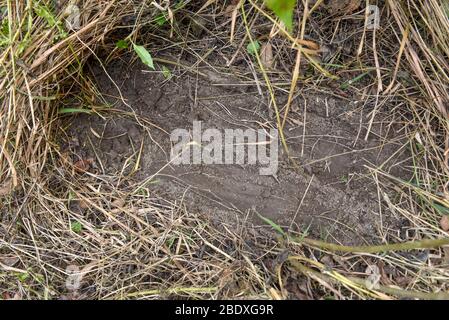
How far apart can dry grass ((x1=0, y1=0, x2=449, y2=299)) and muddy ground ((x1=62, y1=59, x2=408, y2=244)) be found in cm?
4

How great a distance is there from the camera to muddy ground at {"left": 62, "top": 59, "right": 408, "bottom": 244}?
4.99 ft

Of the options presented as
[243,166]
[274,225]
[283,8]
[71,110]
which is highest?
[283,8]

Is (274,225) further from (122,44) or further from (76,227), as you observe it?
(122,44)

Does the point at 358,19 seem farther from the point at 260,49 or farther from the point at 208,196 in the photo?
the point at 208,196

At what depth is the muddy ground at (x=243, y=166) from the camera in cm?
152

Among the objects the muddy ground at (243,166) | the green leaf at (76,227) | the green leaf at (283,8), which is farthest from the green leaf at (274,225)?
Result: the green leaf at (283,8)

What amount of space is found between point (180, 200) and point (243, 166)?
0.77 feet

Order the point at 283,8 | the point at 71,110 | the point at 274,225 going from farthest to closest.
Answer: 1. the point at 71,110
2. the point at 274,225
3. the point at 283,8

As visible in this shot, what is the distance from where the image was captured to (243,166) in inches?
62.3

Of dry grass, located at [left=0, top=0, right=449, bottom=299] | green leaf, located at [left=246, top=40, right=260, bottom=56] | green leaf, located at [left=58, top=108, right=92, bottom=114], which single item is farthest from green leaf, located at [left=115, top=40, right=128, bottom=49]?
green leaf, located at [left=246, top=40, right=260, bottom=56]

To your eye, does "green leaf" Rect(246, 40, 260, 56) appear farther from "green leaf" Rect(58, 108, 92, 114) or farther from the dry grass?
"green leaf" Rect(58, 108, 92, 114)

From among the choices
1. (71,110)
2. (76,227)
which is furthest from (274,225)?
(71,110)

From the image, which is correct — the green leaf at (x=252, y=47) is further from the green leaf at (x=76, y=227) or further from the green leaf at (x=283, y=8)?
the green leaf at (x=76, y=227)
